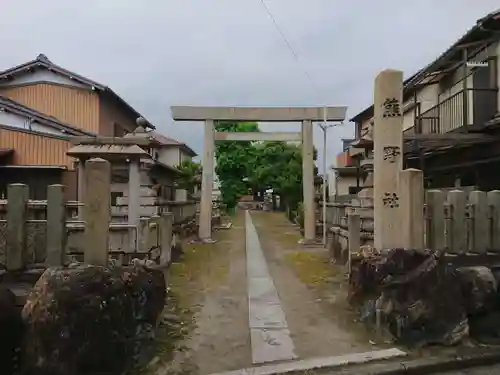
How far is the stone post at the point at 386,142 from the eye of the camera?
24.5 feet

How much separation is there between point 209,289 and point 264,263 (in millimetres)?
3846

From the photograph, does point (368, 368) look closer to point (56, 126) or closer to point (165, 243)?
point (165, 243)

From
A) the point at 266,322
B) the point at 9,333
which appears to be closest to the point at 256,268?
the point at 266,322

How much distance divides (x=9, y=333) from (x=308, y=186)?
47.3ft

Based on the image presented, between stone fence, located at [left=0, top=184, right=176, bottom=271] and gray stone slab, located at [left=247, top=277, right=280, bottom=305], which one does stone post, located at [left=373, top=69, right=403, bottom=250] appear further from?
stone fence, located at [left=0, top=184, right=176, bottom=271]

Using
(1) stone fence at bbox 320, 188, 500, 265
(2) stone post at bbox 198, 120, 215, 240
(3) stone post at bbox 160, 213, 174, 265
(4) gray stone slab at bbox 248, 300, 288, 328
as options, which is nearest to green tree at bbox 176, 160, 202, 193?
(2) stone post at bbox 198, 120, 215, 240

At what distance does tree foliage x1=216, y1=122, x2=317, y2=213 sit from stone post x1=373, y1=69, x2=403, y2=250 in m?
24.6

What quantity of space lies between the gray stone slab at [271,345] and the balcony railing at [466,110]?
27.1ft

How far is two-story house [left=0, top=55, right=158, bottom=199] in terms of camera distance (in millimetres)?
15498

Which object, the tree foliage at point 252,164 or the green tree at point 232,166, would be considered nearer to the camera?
the tree foliage at point 252,164

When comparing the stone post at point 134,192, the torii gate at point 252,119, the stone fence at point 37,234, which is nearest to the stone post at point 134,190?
the stone post at point 134,192

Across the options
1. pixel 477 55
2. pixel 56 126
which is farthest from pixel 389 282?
pixel 56 126

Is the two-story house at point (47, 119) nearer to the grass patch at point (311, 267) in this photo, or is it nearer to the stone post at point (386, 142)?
the grass patch at point (311, 267)

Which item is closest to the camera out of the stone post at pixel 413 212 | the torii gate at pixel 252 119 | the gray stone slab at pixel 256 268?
the stone post at pixel 413 212
